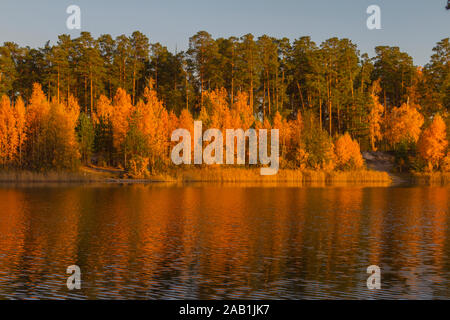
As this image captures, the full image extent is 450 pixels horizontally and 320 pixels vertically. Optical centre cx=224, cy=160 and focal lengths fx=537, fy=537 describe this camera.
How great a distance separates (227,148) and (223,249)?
51.4 metres

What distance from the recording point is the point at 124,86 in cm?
10194

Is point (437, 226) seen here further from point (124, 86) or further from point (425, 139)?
Result: point (124, 86)

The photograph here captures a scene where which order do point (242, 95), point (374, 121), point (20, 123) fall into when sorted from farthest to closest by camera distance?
point (374, 121), point (242, 95), point (20, 123)

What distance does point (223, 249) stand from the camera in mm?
24203

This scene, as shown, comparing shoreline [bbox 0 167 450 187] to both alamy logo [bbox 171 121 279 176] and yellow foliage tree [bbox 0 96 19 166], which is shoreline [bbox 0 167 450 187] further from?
yellow foliage tree [bbox 0 96 19 166]

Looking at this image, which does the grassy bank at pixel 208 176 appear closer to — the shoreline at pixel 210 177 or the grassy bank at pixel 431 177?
the shoreline at pixel 210 177

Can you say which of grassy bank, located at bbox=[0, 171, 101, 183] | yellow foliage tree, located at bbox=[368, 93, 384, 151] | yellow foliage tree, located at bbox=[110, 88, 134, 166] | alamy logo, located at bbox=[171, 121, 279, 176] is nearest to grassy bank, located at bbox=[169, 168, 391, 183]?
alamy logo, located at bbox=[171, 121, 279, 176]

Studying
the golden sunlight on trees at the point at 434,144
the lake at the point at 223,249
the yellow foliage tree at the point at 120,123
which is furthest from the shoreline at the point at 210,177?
the lake at the point at 223,249

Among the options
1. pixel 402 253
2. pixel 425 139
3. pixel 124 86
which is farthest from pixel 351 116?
pixel 402 253

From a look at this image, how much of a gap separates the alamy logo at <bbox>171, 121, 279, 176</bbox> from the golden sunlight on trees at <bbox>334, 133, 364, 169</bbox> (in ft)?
32.3

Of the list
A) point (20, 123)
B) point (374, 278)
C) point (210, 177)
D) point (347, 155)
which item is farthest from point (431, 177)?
point (374, 278)

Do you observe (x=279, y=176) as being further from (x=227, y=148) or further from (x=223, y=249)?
(x=223, y=249)

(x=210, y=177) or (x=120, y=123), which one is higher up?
(x=120, y=123)

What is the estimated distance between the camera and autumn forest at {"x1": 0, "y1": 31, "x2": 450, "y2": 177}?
257ft
